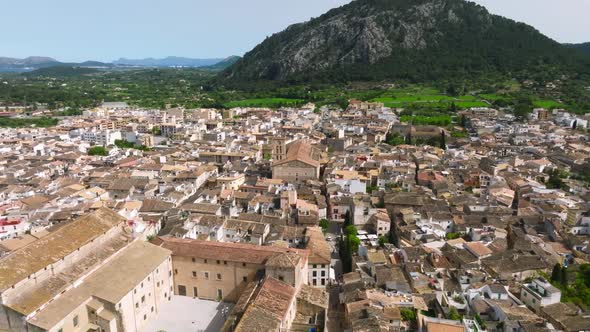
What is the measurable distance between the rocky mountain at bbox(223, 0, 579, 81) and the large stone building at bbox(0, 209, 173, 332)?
141 meters

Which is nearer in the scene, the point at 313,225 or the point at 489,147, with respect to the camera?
the point at 313,225

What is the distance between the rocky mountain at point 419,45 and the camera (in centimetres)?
15588

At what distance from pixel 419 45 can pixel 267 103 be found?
65164 mm

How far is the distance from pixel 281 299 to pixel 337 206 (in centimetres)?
2067

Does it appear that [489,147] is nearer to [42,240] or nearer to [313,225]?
[313,225]

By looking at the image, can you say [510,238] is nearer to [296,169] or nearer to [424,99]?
[296,169]

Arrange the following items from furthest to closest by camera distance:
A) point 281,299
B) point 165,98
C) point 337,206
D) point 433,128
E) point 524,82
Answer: point 165,98 → point 524,82 → point 433,128 → point 337,206 → point 281,299

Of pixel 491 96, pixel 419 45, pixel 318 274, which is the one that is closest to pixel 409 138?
pixel 491 96

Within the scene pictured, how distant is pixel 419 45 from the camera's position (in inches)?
6540

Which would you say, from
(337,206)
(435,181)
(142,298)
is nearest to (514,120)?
(435,181)

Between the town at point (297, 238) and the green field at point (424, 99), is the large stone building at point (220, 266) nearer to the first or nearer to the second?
the town at point (297, 238)

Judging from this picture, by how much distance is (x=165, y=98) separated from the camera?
6708 inches

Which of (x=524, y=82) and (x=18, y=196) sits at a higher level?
(x=524, y=82)

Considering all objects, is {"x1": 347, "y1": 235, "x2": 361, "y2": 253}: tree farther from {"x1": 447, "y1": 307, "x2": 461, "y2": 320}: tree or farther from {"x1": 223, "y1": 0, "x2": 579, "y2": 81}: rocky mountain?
{"x1": 223, "y1": 0, "x2": 579, "y2": 81}: rocky mountain
